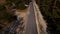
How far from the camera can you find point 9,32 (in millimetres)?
1307

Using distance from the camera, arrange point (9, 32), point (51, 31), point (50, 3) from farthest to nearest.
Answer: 1. point (50, 3)
2. point (51, 31)
3. point (9, 32)

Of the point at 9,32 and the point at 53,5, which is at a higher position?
the point at 53,5

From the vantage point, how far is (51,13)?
4.75 ft

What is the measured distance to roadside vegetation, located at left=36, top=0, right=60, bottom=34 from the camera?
4.58ft

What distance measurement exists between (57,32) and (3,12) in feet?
1.92

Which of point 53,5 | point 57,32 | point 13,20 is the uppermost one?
point 53,5

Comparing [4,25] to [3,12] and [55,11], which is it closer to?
[3,12]

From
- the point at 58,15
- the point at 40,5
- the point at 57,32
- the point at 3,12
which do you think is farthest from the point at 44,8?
the point at 3,12

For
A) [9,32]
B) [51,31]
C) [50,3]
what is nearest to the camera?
[9,32]

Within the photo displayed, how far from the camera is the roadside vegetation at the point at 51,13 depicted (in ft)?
4.58

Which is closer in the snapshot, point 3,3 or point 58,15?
point 58,15

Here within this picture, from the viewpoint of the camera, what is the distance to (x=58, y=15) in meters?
1.43

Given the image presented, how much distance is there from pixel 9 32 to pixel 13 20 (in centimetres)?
18

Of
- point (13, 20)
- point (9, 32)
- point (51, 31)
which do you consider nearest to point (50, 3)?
point (51, 31)
